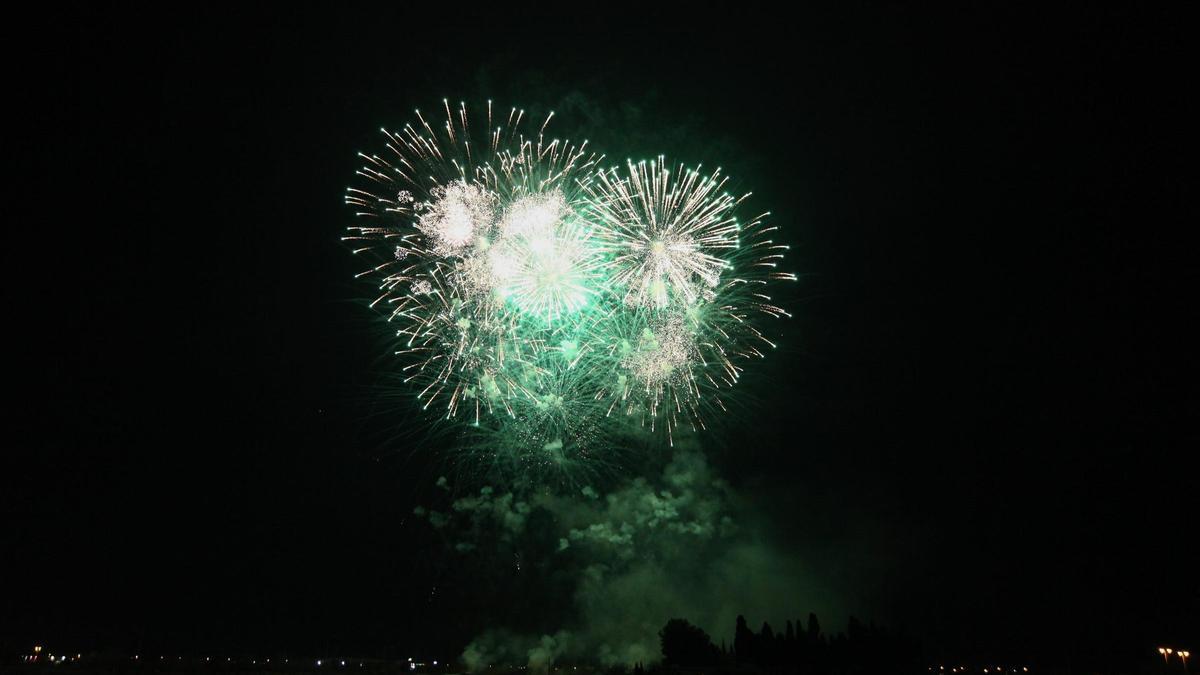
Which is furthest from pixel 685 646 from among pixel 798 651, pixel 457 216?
pixel 457 216

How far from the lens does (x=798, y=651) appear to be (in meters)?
48.4

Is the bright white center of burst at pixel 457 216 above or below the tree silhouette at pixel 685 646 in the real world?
above

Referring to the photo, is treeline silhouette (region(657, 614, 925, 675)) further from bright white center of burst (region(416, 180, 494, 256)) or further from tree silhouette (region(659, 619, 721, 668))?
bright white center of burst (region(416, 180, 494, 256))

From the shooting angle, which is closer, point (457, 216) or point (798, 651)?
point (457, 216)

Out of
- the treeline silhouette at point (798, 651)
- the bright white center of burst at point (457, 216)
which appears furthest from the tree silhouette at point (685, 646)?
the bright white center of burst at point (457, 216)

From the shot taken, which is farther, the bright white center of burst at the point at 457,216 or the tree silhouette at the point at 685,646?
the tree silhouette at the point at 685,646

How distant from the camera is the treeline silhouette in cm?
4588

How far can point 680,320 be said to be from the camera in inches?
829

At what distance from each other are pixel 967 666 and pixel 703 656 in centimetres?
2730

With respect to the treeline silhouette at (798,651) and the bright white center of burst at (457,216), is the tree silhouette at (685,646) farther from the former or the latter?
the bright white center of burst at (457,216)

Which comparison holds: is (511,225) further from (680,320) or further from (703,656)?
(703,656)

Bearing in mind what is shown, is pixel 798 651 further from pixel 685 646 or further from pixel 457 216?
pixel 457 216

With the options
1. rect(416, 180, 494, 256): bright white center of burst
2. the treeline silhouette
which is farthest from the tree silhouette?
rect(416, 180, 494, 256): bright white center of burst

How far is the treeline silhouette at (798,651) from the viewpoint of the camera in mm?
45875
